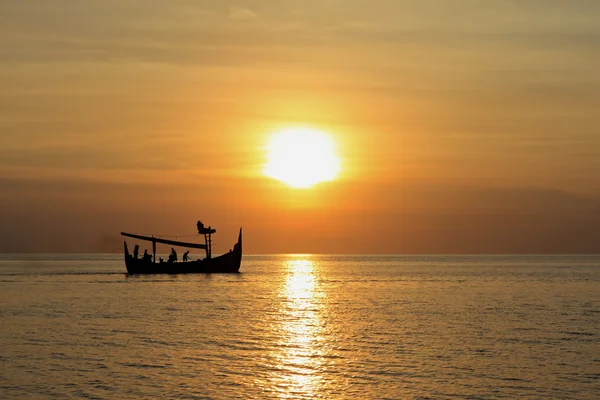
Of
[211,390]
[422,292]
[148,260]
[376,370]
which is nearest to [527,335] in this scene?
[376,370]

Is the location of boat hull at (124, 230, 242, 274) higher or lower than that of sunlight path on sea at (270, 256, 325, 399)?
higher

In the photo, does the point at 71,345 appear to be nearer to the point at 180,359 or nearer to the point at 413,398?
the point at 180,359

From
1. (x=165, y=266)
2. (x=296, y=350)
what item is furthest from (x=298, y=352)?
(x=165, y=266)

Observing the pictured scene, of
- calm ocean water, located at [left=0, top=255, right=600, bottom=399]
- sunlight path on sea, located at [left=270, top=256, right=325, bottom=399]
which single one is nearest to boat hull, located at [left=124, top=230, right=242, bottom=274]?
calm ocean water, located at [left=0, top=255, right=600, bottom=399]

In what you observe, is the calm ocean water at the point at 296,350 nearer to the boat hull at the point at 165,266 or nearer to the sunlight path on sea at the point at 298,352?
the sunlight path on sea at the point at 298,352

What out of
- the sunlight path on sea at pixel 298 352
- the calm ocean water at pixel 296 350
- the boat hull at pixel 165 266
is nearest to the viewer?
the calm ocean water at pixel 296 350

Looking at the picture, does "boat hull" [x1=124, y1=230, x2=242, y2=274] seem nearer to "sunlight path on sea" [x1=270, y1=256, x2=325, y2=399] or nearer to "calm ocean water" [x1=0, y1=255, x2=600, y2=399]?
"calm ocean water" [x1=0, y1=255, x2=600, y2=399]

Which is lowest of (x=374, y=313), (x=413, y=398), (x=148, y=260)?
(x=413, y=398)

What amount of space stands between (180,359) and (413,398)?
14.0m

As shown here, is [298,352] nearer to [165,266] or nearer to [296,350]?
[296,350]

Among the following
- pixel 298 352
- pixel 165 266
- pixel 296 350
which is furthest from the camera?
pixel 165 266

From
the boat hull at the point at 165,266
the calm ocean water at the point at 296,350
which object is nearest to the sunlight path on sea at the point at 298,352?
the calm ocean water at the point at 296,350

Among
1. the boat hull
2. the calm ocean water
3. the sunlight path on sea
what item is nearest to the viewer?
the calm ocean water

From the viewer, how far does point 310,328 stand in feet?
177
